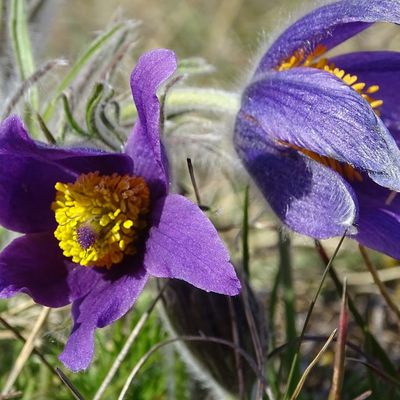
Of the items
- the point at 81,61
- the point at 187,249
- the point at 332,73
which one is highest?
the point at 332,73

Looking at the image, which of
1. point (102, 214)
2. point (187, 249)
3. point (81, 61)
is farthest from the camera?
point (81, 61)

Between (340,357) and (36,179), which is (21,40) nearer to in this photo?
(36,179)

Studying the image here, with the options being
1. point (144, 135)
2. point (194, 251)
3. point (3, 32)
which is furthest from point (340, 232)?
point (3, 32)

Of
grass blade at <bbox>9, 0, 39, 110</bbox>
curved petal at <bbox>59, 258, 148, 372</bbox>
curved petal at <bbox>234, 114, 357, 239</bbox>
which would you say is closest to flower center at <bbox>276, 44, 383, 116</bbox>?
curved petal at <bbox>234, 114, 357, 239</bbox>

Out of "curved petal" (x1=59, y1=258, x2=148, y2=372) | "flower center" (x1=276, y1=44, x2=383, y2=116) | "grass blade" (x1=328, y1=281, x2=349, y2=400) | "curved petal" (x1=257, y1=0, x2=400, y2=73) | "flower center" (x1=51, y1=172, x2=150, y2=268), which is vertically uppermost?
"curved petal" (x1=257, y1=0, x2=400, y2=73)

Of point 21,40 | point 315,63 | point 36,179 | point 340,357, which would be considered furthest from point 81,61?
point 340,357

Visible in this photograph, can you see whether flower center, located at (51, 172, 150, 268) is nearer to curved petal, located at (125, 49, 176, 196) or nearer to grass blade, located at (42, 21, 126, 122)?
curved petal, located at (125, 49, 176, 196)

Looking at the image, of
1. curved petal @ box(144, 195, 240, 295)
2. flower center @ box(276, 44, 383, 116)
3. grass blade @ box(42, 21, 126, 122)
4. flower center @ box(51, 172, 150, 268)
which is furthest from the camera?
grass blade @ box(42, 21, 126, 122)

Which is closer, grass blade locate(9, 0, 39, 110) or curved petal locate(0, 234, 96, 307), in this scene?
curved petal locate(0, 234, 96, 307)
